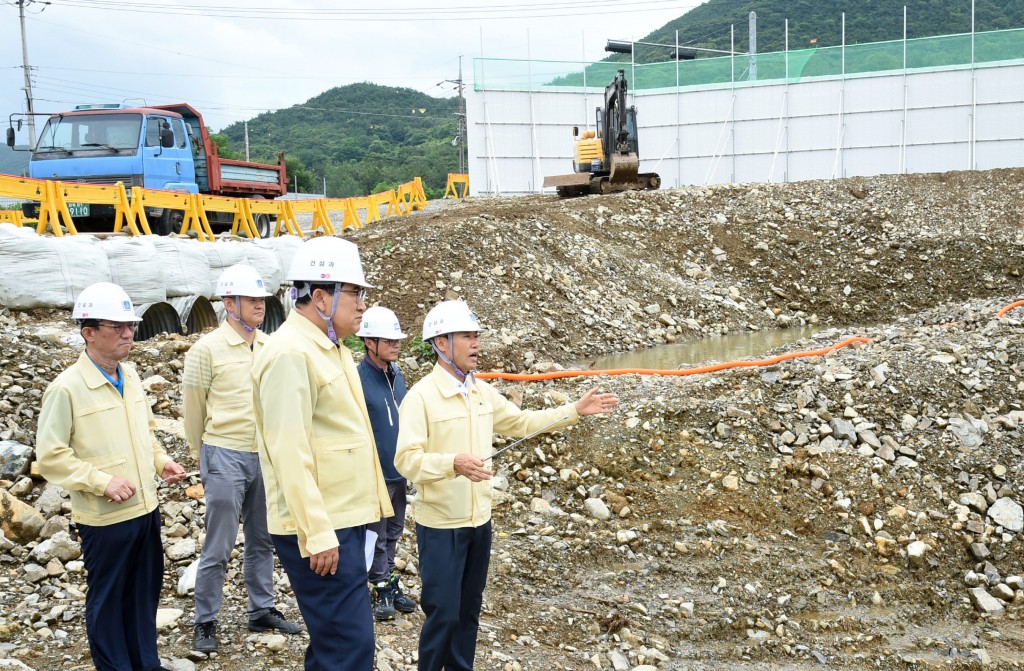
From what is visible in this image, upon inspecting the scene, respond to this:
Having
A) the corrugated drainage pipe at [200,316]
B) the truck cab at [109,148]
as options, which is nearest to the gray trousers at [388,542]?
the corrugated drainage pipe at [200,316]

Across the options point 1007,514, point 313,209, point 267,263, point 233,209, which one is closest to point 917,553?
point 1007,514

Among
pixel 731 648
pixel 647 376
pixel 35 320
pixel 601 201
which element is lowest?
pixel 731 648

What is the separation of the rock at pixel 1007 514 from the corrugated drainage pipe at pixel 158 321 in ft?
25.0

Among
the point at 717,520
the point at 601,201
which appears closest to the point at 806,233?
the point at 601,201

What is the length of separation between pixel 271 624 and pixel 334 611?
172 centimetres

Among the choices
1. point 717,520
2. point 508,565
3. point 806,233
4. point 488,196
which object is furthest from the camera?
point 488,196

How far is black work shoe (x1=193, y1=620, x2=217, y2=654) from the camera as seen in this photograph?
4.03 metres

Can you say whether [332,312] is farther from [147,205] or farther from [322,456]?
[147,205]

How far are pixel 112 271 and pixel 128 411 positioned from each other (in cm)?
577

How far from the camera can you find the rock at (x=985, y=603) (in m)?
5.24

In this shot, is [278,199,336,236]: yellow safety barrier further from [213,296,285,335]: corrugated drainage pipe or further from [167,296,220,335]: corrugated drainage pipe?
[167,296,220,335]: corrugated drainage pipe

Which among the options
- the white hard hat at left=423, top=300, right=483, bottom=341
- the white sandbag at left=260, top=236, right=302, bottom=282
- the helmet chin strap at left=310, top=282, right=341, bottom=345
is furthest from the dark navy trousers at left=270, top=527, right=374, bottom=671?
the white sandbag at left=260, top=236, right=302, bottom=282

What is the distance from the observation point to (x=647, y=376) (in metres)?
8.18

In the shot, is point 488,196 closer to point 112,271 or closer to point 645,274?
point 645,274
